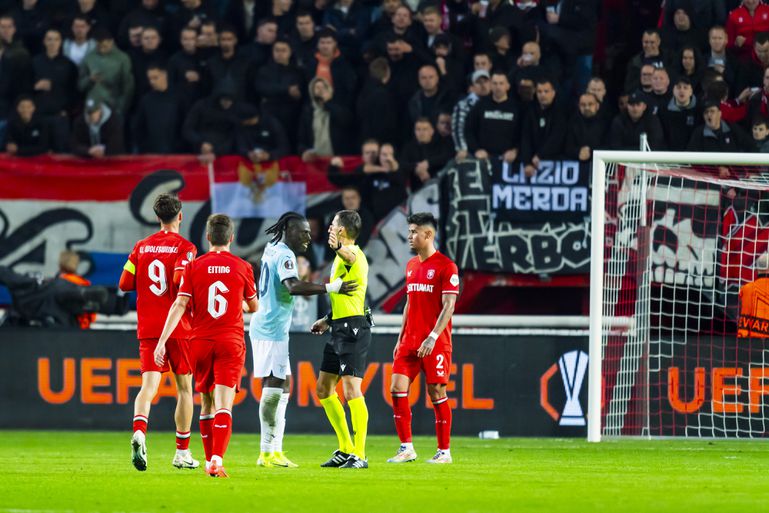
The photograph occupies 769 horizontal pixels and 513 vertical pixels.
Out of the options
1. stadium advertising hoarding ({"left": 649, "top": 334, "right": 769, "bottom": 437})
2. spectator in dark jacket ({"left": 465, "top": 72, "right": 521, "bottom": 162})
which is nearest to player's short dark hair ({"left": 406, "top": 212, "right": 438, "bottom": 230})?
stadium advertising hoarding ({"left": 649, "top": 334, "right": 769, "bottom": 437})

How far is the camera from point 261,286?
11.1 meters

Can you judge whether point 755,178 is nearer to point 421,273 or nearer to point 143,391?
point 421,273

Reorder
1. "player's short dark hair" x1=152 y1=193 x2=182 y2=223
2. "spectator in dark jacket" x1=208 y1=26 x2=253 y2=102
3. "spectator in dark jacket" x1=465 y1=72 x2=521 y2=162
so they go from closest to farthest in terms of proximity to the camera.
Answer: "player's short dark hair" x1=152 y1=193 x2=182 y2=223 → "spectator in dark jacket" x1=465 y1=72 x2=521 y2=162 → "spectator in dark jacket" x1=208 y1=26 x2=253 y2=102

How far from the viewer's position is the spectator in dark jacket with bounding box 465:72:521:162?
16.8m

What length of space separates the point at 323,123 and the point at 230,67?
5.18ft

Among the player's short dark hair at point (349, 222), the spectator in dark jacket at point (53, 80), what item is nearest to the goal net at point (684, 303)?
the player's short dark hair at point (349, 222)

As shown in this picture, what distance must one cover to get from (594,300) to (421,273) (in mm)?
3169

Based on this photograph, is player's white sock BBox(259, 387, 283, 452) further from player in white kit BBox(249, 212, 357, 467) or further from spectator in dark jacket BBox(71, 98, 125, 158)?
spectator in dark jacket BBox(71, 98, 125, 158)

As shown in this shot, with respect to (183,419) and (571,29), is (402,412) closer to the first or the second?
(183,419)

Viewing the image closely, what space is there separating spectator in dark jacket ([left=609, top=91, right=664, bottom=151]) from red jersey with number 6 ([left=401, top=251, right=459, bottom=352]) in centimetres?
564

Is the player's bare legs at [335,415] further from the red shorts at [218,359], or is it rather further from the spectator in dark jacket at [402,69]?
the spectator in dark jacket at [402,69]

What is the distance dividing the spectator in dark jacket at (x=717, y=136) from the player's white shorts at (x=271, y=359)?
7140mm

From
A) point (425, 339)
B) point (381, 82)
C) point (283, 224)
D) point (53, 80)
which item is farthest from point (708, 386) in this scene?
point (53, 80)

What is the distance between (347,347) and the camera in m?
11.0
